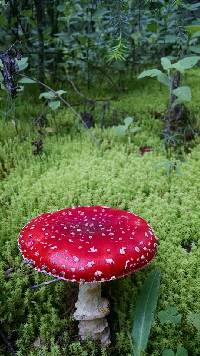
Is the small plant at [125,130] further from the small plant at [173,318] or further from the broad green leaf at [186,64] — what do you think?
the small plant at [173,318]

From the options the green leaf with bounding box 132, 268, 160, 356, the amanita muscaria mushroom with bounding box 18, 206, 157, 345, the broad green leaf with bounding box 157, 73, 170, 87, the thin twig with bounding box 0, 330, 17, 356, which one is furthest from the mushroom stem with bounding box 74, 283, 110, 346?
the broad green leaf with bounding box 157, 73, 170, 87

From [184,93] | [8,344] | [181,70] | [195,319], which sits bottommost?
[8,344]

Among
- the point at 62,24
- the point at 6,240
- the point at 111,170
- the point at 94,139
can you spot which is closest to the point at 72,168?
the point at 111,170

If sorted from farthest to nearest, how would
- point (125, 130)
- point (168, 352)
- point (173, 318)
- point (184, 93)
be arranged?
point (125, 130), point (184, 93), point (173, 318), point (168, 352)

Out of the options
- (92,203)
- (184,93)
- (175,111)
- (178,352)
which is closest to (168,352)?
(178,352)

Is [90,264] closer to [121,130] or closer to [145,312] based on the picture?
[145,312]
